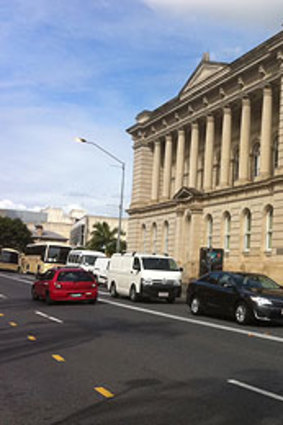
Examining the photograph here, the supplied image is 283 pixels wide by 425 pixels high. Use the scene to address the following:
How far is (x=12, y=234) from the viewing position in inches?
3826

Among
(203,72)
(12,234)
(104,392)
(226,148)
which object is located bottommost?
(104,392)

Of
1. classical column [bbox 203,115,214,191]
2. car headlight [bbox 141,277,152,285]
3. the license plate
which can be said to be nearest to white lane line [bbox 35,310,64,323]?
car headlight [bbox 141,277,152,285]

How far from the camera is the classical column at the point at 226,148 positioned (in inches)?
1625

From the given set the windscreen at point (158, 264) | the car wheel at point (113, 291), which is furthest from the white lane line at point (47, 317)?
the car wheel at point (113, 291)

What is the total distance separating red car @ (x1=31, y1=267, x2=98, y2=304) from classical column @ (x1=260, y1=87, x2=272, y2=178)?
1723cm

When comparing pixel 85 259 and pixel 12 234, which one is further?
pixel 12 234

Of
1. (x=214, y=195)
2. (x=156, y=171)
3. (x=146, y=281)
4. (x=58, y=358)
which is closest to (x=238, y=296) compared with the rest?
(x=146, y=281)

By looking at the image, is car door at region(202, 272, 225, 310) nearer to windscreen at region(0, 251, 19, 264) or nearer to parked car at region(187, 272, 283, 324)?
parked car at region(187, 272, 283, 324)

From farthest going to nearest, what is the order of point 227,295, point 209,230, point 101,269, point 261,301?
1. point 209,230
2. point 101,269
3. point 227,295
4. point 261,301

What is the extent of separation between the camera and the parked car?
52.7ft

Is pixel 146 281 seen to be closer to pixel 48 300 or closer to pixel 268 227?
pixel 48 300

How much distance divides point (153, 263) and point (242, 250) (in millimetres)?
14352

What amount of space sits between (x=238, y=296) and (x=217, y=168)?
2900cm

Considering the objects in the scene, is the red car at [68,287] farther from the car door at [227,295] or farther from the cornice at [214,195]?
the cornice at [214,195]
